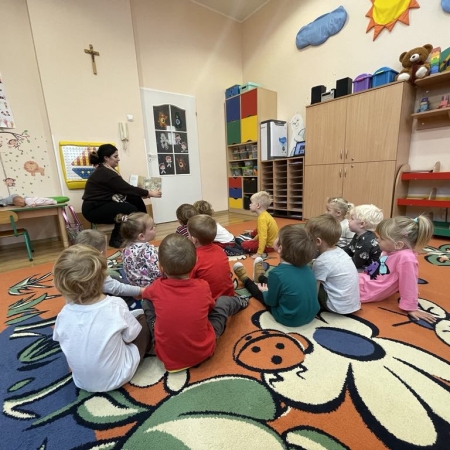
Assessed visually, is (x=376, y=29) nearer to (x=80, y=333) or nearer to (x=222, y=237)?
(x=222, y=237)

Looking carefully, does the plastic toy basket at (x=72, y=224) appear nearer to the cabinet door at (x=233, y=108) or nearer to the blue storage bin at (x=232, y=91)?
the cabinet door at (x=233, y=108)

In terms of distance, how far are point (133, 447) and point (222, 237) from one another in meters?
1.79

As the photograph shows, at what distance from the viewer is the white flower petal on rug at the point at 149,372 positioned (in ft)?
3.10

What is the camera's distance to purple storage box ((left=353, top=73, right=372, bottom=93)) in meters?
2.91

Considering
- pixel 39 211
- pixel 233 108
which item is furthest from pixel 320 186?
pixel 39 211

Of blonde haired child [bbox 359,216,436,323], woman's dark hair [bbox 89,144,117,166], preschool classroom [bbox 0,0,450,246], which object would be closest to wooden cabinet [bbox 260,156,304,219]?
preschool classroom [bbox 0,0,450,246]

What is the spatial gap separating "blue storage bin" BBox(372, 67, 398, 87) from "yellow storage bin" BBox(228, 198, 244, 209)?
268 cm

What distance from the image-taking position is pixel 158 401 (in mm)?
858

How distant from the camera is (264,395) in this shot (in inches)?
34.0

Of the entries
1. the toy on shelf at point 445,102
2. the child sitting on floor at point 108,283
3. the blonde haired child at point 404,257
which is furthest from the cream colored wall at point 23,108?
the toy on shelf at point 445,102

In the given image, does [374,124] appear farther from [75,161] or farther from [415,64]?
[75,161]

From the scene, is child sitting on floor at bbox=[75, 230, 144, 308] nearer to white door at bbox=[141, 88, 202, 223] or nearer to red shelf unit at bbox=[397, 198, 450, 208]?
white door at bbox=[141, 88, 202, 223]

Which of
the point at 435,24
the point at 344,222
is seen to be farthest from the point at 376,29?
the point at 344,222

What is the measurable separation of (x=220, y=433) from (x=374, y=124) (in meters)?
3.30
